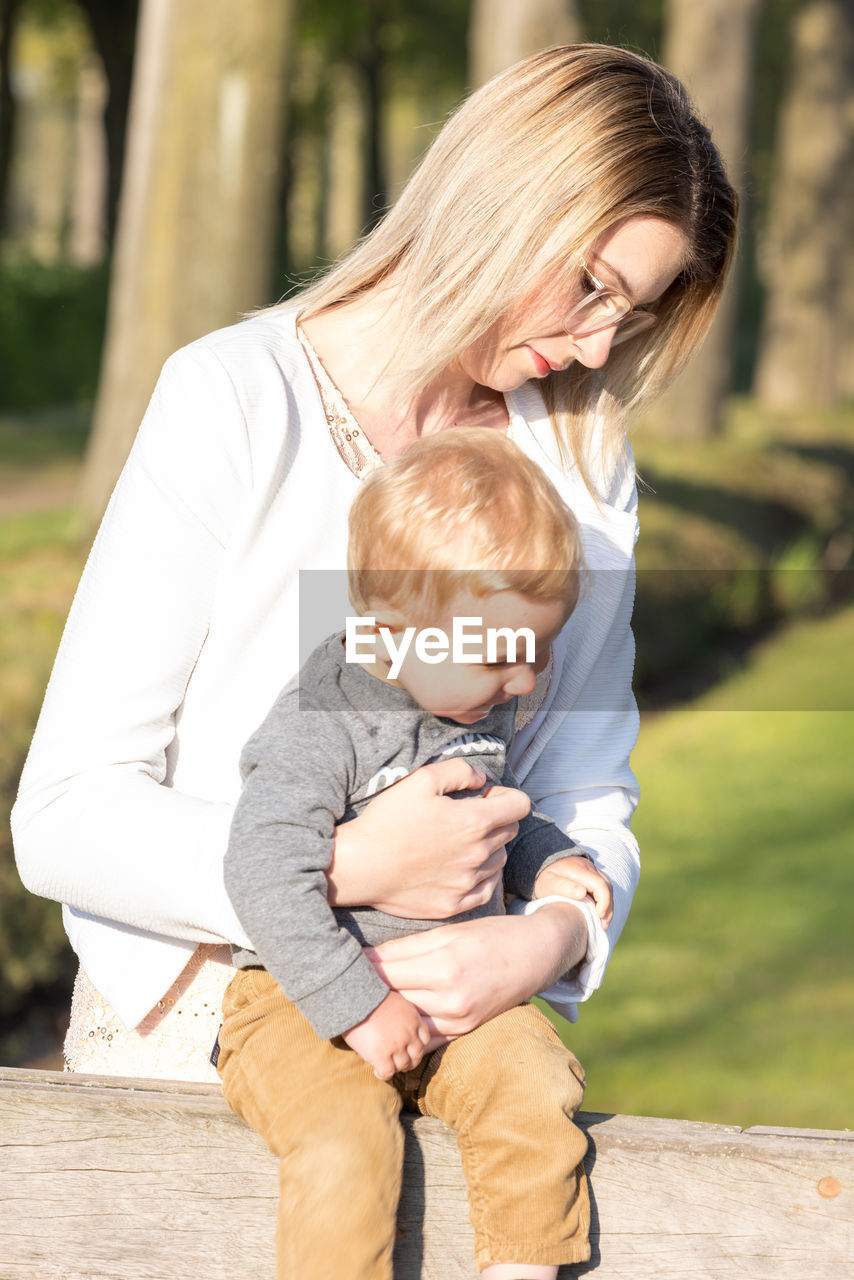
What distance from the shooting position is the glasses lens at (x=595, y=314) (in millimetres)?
2025

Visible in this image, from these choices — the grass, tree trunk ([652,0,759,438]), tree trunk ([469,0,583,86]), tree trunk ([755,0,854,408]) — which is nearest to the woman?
the grass

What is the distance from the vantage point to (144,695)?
177 centimetres

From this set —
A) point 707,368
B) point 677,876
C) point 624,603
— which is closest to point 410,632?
point 624,603

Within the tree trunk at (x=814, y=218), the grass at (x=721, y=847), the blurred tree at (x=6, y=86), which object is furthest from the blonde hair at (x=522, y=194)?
the blurred tree at (x=6, y=86)

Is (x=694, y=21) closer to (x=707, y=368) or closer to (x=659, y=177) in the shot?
(x=707, y=368)

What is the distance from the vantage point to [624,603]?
2135 mm

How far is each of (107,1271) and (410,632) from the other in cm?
81

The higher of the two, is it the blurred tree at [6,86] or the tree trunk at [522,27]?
the tree trunk at [522,27]

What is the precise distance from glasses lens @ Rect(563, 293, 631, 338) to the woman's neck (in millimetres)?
199

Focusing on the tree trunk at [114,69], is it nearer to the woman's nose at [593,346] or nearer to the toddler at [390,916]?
the woman's nose at [593,346]

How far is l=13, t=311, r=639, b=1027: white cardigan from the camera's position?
172 cm

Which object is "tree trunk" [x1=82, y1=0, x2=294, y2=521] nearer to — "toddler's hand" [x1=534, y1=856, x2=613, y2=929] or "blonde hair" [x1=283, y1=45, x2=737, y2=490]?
"blonde hair" [x1=283, y1=45, x2=737, y2=490]

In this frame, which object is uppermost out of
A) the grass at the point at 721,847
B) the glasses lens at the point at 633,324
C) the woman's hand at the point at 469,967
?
the glasses lens at the point at 633,324

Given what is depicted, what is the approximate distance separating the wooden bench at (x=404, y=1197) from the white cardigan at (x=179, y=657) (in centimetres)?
19
